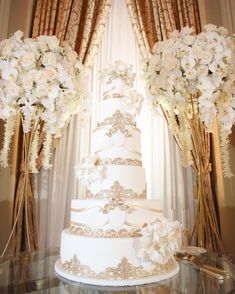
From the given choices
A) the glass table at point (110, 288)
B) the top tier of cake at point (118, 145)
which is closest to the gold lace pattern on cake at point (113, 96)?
the top tier of cake at point (118, 145)

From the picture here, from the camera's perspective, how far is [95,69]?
327cm

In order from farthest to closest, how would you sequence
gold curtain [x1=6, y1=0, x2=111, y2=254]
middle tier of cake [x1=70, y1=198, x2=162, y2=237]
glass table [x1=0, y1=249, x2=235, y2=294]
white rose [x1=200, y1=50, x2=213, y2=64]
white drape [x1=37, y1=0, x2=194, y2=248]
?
gold curtain [x1=6, y1=0, x2=111, y2=254] → white drape [x1=37, y1=0, x2=194, y2=248] → white rose [x1=200, y1=50, x2=213, y2=64] → middle tier of cake [x1=70, y1=198, x2=162, y2=237] → glass table [x1=0, y1=249, x2=235, y2=294]

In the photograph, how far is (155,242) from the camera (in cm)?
143

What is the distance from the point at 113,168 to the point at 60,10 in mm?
2435

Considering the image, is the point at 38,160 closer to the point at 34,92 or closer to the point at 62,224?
the point at 62,224

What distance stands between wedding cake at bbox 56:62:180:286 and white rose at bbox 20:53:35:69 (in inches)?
26.3

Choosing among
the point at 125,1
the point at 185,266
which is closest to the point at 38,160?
the point at 185,266

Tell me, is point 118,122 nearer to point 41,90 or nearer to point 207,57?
point 41,90

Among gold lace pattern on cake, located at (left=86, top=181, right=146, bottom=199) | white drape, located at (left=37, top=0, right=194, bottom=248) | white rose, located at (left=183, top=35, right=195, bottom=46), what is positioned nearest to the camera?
gold lace pattern on cake, located at (left=86, top=181, right=146, bottom=199)

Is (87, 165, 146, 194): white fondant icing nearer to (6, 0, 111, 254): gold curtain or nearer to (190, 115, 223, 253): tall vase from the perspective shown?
(190, 115, 223, 253): tall vase

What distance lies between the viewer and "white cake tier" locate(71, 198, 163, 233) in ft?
5.00

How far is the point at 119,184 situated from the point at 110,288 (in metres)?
0.56

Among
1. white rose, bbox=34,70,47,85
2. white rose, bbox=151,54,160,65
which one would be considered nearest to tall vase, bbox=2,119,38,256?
white rose, bbox=34,70,47,85

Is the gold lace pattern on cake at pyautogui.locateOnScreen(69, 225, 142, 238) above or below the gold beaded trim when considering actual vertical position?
below
